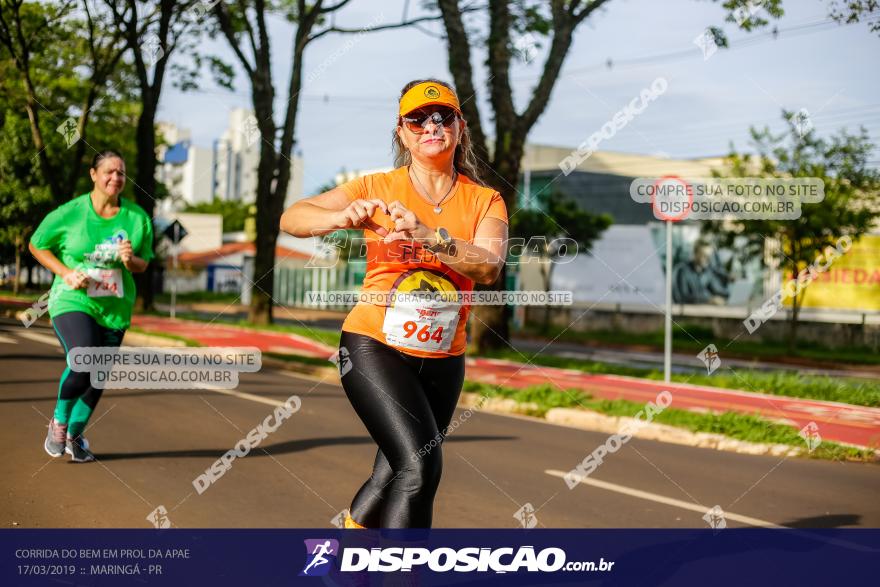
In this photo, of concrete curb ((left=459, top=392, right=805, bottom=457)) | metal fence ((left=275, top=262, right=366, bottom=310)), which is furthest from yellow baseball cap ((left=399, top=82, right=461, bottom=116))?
metal fence ((left=275, top=262, right=366, bottom=310))

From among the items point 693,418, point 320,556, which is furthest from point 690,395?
point 320,556

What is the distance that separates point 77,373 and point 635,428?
586 centimetres

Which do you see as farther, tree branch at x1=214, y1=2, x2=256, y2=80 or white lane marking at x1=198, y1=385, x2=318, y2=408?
tree branch at x1=214, y1=2, x2=256, y2=80

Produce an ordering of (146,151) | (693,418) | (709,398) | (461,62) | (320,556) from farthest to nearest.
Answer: (146,151) < (461,62) < (709,398) < (693,418) < (320,556)

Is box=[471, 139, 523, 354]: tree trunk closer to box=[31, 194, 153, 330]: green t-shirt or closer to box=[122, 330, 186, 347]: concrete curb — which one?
box=[122, 330, 186, 347]: concrete curb

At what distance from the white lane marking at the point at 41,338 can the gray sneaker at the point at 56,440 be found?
34.2 feet

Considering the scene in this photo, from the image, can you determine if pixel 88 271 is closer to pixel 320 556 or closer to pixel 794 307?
pixel 320 556

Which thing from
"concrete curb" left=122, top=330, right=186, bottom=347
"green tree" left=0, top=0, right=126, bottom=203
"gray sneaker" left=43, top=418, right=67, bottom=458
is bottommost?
"concrete curb" left=122, top=330, right=186, bottom=347

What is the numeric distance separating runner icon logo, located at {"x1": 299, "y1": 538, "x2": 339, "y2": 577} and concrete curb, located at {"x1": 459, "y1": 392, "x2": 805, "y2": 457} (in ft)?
20.6

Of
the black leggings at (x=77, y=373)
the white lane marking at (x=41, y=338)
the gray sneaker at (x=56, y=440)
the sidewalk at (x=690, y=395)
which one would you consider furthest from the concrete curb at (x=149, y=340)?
the black leggings at (x=77, y=373)

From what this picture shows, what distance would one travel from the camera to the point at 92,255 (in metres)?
6.38

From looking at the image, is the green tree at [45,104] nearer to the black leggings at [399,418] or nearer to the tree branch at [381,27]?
the tree branch at [381,27]

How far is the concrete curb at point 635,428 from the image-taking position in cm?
916

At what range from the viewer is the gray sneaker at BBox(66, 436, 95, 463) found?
257 inches
